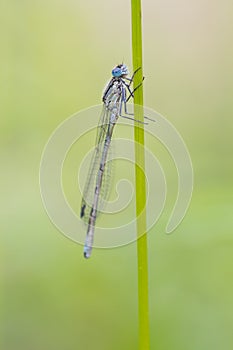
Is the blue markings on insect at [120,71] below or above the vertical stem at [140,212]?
above

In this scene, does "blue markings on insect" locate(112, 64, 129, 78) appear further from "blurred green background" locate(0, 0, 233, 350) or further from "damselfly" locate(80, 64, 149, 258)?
"blurred green background" locate(0, 0, 233, 350)

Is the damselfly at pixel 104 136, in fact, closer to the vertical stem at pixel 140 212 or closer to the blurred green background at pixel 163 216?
the blurred green background at pixel 163 216

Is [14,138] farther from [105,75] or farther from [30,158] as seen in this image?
[105,75]

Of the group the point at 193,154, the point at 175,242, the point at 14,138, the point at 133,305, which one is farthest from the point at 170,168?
the point at 14,138

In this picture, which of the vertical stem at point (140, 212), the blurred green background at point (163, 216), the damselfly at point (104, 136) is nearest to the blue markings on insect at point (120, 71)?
the damselfly at point (104, 136)

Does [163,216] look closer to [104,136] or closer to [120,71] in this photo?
[104,136]

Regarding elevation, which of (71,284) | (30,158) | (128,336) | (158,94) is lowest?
(128,336)
